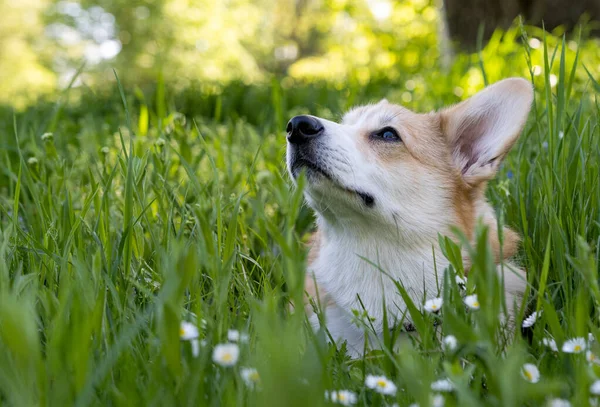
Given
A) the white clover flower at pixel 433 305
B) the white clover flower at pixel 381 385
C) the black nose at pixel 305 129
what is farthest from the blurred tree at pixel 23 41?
the white clover flower at pixel 381 385

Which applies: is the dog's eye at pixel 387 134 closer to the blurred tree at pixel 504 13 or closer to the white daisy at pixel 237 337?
the white daisy at pixel 237 337

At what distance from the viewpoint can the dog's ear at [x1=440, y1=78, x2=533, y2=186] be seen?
236 centimetres

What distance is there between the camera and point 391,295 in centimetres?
214

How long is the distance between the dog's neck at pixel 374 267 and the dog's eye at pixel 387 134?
1.35 ft

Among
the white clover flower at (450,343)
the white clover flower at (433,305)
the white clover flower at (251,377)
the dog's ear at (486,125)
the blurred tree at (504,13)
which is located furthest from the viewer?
the blurred tree at (504,13)

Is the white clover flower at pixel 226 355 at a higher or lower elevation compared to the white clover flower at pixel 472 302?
A: higher

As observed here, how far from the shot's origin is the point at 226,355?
1190 mm

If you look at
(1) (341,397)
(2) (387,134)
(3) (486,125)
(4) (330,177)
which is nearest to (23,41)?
(2) (387,134)

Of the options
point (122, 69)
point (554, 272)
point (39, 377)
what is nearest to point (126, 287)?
point (39, 377)

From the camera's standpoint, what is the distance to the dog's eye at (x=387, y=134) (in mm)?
2518

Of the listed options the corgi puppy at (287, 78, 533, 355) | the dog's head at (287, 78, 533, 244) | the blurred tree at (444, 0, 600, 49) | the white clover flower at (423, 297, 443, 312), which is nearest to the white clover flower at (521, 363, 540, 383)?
the white clover flower at (423, 297, 443, 312)

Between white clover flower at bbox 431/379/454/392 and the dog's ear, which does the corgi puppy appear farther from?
white clover flower at bbox 431/379/454/392

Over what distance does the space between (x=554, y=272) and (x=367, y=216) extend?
25.0 inches

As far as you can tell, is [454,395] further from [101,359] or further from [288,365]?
[101,359]
